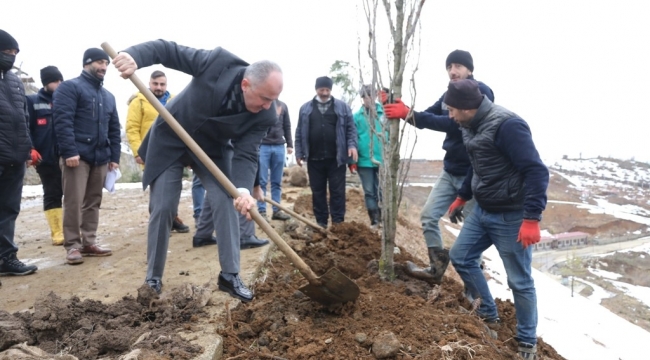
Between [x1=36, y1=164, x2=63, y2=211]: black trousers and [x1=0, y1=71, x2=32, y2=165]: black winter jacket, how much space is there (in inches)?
40.5

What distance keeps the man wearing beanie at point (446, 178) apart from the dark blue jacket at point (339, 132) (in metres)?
1.67

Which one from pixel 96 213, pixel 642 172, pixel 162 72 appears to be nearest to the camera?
pixel 96 213

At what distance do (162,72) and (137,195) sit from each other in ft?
18.2

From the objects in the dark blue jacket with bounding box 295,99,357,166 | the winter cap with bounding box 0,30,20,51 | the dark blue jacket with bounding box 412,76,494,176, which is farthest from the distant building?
the winter cap with bounding box 0,30,20,51

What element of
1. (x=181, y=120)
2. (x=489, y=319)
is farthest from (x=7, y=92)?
(x=489, y=319)

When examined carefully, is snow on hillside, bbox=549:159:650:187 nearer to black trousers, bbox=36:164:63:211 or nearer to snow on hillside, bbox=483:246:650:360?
snow on hillside, bbox=483:246:650:360

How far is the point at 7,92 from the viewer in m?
3.56

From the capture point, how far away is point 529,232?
2.73 metres

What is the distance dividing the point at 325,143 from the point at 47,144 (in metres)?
3.13

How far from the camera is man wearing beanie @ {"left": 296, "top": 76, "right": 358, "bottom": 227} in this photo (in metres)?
5.49

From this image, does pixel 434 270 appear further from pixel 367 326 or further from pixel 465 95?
pixel 465 95

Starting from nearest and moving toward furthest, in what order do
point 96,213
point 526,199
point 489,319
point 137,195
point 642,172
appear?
point 526,199 → point 489,319 → point 96,213 → point 137,195 → point 642,172

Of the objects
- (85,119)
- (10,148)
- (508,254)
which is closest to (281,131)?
(85,119)

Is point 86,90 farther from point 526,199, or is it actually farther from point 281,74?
point 526,199
